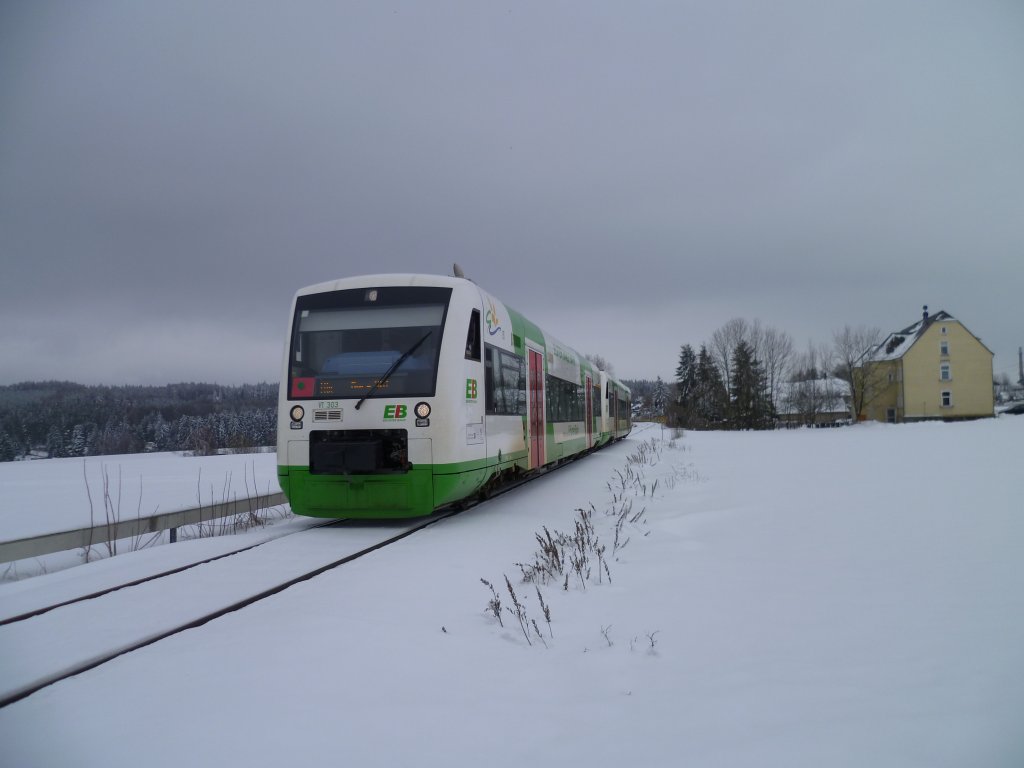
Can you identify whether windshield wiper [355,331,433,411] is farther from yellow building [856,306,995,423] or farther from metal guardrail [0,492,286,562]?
yellow building [856,306,995,423]

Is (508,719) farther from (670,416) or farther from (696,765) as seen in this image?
(670,416)

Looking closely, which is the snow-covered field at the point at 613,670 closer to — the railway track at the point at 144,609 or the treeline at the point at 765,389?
the railway track at the point at 144,609

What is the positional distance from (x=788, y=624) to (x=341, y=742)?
263 cm

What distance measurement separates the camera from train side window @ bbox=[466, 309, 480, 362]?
27.4ft

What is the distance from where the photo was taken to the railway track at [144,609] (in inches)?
143

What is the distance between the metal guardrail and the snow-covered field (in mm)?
379

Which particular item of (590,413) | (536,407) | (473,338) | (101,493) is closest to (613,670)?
(473,338)

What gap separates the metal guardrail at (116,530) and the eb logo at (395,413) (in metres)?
3.04

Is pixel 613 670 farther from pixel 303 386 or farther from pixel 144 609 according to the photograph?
pixel 303 386

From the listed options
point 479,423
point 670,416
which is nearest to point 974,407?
point 670,416

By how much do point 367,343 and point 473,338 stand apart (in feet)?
Result: 4.72

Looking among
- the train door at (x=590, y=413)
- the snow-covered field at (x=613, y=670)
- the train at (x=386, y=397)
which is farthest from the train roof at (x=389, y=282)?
the train door at (x=590, y=413)

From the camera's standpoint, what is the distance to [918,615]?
12.2 feet

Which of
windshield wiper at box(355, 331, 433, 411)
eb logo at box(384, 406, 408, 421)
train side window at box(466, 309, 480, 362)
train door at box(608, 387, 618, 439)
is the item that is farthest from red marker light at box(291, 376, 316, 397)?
train door at box(608, 387, 618, 439)
